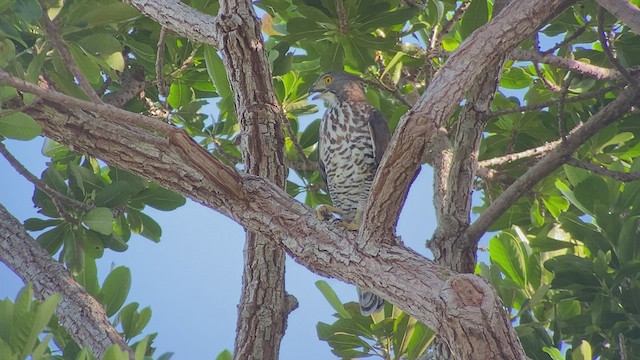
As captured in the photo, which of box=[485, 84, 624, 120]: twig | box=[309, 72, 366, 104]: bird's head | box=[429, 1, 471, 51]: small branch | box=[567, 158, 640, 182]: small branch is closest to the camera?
box=[567, 158, 640, 182]: small branch

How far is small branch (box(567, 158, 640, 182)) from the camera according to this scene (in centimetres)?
396

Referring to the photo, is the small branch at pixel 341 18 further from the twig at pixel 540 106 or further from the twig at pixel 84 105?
the twig at pixel 84 105

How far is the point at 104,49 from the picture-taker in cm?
386

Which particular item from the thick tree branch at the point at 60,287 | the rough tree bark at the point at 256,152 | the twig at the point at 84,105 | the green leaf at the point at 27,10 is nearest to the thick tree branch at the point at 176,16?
the rough tree bark at the point at 256,152

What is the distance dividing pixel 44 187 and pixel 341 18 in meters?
1.64

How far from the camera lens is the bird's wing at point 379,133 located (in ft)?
15.2

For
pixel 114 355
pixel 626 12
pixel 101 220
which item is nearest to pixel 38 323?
pixel 114 355

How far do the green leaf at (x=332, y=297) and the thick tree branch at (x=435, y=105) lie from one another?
1343 millimetres

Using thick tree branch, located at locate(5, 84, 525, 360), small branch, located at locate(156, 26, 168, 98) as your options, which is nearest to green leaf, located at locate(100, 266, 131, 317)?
small branch, located at locate(156, 26, 168, 98)

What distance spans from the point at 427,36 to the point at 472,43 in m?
2.00

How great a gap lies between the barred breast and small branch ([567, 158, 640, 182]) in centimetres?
114

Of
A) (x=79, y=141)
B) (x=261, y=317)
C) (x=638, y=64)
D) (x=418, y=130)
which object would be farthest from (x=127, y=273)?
(x=638, y=64)

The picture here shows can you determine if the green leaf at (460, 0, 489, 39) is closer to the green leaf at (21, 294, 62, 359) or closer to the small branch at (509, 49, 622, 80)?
the small branch at (509, 49, 622, 80)

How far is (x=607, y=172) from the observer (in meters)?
4.05
